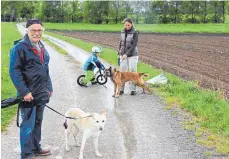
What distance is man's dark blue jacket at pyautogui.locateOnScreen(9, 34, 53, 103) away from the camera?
6.02 meters

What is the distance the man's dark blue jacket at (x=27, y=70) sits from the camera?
6.02 meters

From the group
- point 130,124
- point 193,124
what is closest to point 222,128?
point 193,124

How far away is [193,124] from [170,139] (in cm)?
123

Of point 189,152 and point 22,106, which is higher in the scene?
point 22,106

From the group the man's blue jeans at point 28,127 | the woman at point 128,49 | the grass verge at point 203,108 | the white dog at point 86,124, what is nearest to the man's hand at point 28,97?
the man's blue jeans at point 28,127

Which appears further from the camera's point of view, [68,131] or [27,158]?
[68,131]

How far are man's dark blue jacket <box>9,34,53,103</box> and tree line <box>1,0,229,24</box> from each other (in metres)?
81.7

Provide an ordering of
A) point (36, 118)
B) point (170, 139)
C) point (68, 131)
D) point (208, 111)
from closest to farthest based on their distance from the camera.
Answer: point (36, 118) < point (68, 131) < point (170, 139) < point (208, 111)

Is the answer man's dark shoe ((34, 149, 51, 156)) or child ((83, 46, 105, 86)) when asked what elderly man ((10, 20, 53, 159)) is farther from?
child ((83, 46, 105, 86))

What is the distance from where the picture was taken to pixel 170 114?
998 centimetres

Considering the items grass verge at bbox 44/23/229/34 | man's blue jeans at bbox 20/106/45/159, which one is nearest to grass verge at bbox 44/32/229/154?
man's blue jeans at bbox 20/106/45/159

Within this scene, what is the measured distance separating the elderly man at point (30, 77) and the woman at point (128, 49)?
5620 millimetres

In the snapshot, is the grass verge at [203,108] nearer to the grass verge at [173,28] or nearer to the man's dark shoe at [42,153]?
the man's dark shoe at [42,153]

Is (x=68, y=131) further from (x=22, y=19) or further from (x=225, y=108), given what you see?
(x=22, y=19)
